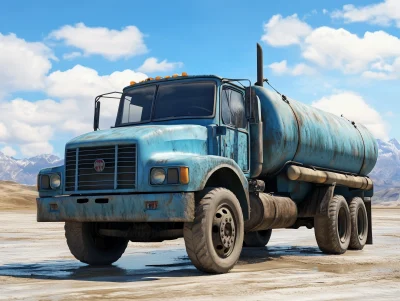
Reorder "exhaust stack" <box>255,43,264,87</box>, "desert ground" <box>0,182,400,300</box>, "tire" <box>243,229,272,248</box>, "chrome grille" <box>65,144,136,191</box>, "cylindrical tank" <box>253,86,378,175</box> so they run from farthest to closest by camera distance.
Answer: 1. "tire" <box>243,229,272,248</box>
2. "exhaust stack" <box>255,43,264,87</box>
3. "cylindrical tank" <box>253,86,378,175</box>
4. "chrome grille" <box>65,144,136,191</box>
5. "desert ground" <box>0,182,400,300</box>

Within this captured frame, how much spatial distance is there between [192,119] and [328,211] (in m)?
4.39

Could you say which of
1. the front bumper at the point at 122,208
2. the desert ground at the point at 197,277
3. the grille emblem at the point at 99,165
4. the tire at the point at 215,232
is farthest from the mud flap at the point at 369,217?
the grille emblem at the point at 99,165

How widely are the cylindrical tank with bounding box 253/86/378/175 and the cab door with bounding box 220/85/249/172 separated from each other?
878 mm

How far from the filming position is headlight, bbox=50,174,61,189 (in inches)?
362

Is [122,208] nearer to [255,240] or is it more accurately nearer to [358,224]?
[255,240]

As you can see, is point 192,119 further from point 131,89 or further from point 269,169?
point 269,169

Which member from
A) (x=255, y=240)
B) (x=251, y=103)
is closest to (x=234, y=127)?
(x=251, y=103)

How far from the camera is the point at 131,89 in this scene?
10.6 meters

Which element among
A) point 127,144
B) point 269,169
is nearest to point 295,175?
point 269,169

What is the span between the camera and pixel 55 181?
922 centimetres

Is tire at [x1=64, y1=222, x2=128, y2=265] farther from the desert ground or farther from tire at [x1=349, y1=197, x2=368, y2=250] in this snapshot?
tire at [x1=349, y1=197, x2=368, y2=250]

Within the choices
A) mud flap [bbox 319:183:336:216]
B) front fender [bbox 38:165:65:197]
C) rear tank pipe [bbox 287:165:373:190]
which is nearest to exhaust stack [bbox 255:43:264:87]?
rear tank pipe [bbox 287:165:373:190]

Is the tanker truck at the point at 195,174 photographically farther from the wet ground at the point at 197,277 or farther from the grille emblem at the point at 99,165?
the wet ground at the point at 197,277

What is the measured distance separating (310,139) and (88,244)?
16.2 feet
